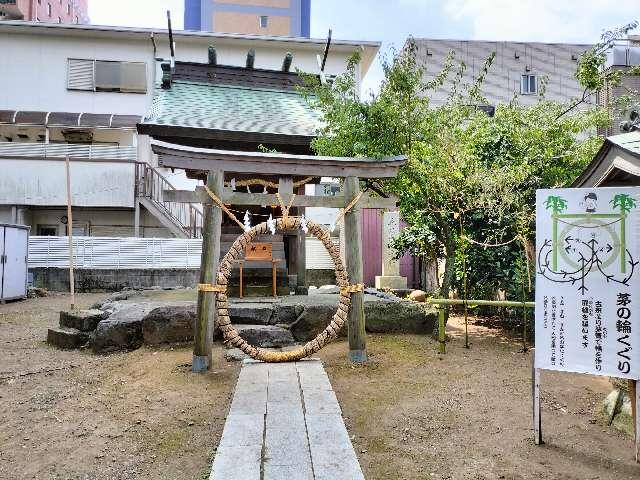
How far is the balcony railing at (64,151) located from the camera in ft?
57.9

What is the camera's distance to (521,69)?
80.0 ft

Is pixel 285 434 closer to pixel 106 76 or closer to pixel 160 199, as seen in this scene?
pixel 160 199

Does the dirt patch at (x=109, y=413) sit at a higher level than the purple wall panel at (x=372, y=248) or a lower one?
lower

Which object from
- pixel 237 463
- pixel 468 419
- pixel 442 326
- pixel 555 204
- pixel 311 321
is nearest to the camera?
pixel 237 463

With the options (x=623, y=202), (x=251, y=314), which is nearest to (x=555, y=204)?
(x=623, y=202)

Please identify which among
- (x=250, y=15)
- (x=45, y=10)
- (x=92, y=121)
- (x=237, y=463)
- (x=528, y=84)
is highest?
(x=45, y=10)

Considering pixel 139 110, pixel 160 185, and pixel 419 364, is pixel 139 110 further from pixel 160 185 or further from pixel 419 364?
pixel 419 364

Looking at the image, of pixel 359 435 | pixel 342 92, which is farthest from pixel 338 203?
pixel 342 92

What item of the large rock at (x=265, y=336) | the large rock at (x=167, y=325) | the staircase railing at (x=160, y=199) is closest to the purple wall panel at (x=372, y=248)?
the staircase railing at (x=160, y=199)

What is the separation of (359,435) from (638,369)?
2486 mm

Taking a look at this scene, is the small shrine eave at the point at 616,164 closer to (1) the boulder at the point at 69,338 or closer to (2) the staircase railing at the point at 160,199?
(1) the boulder at the point at 69,338

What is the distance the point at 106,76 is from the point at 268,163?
16.9 meters

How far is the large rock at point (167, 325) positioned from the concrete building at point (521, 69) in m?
19.9

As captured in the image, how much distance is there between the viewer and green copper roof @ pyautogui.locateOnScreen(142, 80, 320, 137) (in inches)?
354
